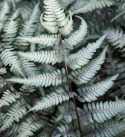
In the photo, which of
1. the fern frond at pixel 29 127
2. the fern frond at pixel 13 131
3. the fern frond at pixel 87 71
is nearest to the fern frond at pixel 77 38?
the fern frond at pixel 87 71

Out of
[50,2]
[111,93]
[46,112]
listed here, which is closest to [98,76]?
[111,93]

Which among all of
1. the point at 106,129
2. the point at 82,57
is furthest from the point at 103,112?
the point at 82,57

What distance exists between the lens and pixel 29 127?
4.55 feet

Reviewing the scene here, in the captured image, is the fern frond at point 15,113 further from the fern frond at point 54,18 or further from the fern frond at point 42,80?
the fern frond at point 54,18

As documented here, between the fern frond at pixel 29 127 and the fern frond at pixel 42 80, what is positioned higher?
the fern frond at pixel 42 80

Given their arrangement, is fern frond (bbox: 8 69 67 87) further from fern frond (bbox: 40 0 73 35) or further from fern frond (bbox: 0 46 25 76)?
fern frond (bbox: 40 0 73 35)

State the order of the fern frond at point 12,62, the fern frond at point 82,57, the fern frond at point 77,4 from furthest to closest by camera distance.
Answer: the fern frond at point 77,4 < the fern frond at point 12,62 < the fern frond at point 82,57

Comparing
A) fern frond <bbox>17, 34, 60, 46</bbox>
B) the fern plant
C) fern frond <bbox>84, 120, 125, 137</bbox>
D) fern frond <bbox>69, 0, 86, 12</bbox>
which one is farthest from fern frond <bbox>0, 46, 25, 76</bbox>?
fern frond <bbox>69, 0, 86, 12</bbox>

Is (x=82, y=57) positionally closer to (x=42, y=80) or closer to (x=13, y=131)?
(x=42, y=80)

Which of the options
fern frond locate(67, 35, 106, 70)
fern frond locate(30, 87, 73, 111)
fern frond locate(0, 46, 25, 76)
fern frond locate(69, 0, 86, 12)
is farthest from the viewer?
fern frond locate(69, 0, 86, 12)

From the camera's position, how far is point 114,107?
1343 mm

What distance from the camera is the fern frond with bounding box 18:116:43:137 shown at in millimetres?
1335

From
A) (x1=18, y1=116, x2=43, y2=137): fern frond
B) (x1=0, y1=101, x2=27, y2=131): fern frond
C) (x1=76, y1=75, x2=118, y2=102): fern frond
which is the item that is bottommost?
(x1=18, y1=116, x2=43, y2=137): fern frond

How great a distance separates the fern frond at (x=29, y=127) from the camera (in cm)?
133
